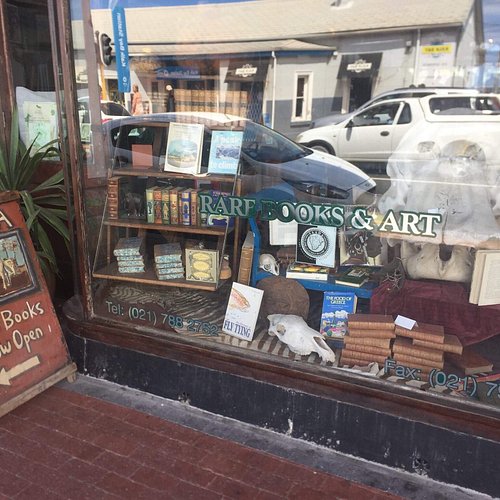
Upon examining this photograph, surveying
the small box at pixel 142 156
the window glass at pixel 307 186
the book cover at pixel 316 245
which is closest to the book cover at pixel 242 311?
the window glass at pixel 307 186

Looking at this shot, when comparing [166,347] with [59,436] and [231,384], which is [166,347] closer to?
[231,384]

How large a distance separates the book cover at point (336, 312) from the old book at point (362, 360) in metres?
0.20

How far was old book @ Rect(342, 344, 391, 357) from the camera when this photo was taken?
301cm

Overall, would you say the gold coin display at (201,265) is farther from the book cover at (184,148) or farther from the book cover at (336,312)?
the book cover at (336,312)

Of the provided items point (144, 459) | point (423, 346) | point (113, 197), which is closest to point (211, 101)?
point (113, 197)

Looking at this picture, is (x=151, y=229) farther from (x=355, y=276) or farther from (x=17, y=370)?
(x=355, y=276)

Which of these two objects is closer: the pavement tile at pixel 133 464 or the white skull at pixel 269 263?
the pavement tile at pixel 133 464

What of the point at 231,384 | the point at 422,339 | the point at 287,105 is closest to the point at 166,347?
the point at 231,384

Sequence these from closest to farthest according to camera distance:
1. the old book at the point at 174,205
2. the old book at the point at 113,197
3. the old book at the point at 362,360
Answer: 1. the old book at the point at 362,360
2. the old book at the point at 174,205
3. the old book at the point at 113,197

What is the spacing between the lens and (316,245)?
11.1 feet

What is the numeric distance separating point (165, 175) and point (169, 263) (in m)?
0.63

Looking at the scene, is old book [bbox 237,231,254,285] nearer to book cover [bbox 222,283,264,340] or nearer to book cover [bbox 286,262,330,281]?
book cover [bbox 222,283,264,340]

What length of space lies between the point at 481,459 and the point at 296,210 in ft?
5.61

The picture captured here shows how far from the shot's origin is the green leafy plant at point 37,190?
12.1ft
